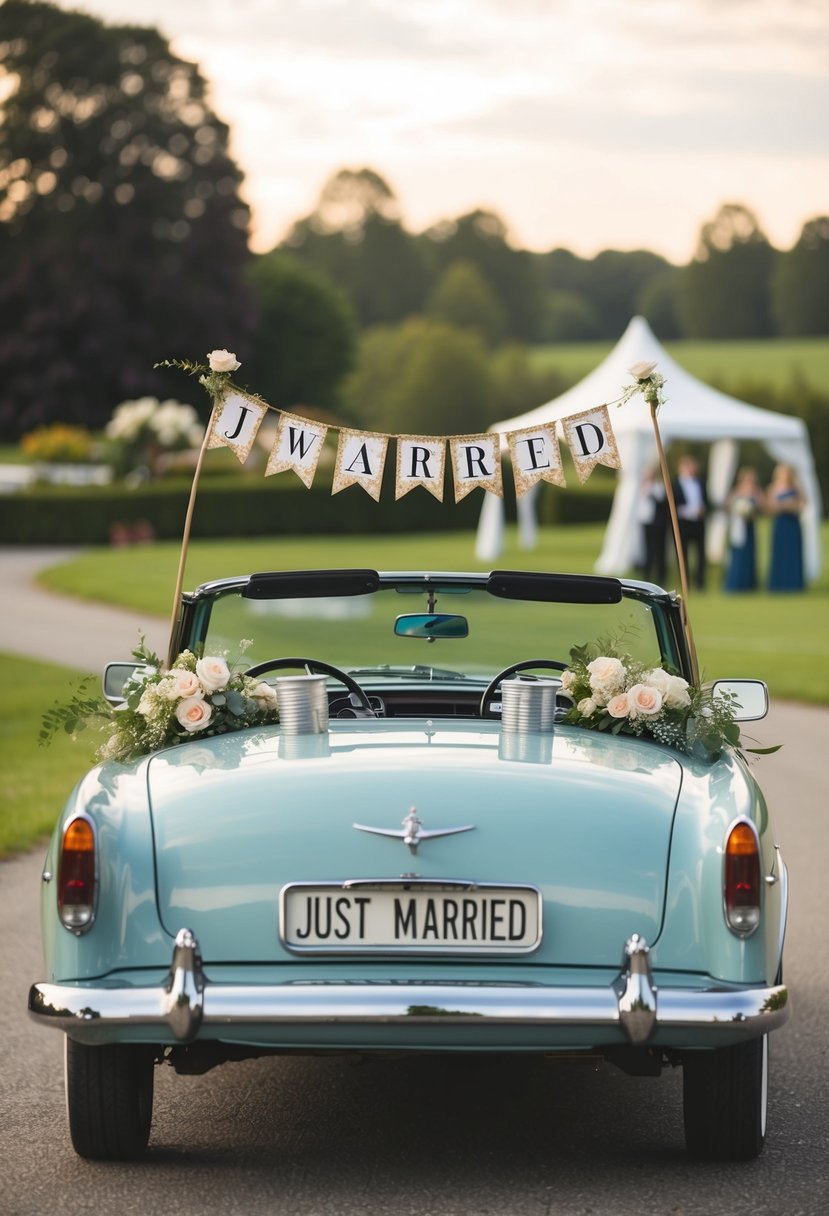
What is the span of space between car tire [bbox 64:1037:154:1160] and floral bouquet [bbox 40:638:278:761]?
78cm

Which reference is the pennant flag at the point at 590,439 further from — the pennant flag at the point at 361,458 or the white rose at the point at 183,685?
the white rose at the point at 183,685

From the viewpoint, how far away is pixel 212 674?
4.61 metres

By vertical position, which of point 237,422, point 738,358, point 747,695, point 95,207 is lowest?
point 747,695

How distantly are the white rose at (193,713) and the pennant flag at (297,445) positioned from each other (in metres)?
1.12

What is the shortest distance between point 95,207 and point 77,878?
183 ft

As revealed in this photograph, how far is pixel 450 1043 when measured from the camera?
362 centimetres

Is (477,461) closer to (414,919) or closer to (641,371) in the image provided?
(641,371)

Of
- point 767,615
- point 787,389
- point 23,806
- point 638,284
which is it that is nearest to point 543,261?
point 638,284

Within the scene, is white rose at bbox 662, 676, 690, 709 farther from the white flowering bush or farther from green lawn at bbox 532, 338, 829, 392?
green lawn at bbox 532, 338, 829, 392

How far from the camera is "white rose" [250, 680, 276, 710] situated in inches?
187

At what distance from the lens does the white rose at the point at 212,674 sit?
4605mm

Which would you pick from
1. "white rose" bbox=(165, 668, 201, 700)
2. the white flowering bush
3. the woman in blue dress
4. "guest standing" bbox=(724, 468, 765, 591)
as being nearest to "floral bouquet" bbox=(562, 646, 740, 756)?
"white rose" bbox=(165, 668, 201, 700)

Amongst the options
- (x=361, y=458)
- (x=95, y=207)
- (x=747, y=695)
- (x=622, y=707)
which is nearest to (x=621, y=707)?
(x=622, y=707)

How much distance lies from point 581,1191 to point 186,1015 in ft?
3.21
